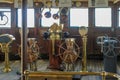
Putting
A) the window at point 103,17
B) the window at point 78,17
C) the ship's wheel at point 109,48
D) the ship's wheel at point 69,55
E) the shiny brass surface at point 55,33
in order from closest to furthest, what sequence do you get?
1. the ship's wheel at point 109,48
2. the ship's wheel at point 69,55
3. the shiny brass surface at point 55,33
4. the window at point 103,17
5. the window at point 78,17

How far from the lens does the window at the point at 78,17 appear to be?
11.1 metres

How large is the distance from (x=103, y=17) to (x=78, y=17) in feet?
3.47

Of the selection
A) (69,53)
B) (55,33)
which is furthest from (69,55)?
(55,33)

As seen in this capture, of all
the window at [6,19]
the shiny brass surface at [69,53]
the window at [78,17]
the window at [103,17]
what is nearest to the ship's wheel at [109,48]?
the shiny brass surface at [69,53]

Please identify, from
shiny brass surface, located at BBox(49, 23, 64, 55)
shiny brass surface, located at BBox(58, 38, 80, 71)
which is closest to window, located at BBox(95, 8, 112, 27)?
shiny brass surface, located at BBox(49, 23, 64, 55)

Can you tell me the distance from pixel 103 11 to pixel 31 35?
3204 millimetres

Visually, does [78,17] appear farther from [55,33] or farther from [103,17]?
[55,33]

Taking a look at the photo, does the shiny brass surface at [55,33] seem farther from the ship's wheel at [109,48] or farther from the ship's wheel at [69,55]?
the ship's wheel at [109,48]

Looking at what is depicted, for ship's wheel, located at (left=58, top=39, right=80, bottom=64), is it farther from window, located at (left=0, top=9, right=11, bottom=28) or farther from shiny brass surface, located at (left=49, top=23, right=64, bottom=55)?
window, located at (left=0, top=9, right=11, bottom=28)

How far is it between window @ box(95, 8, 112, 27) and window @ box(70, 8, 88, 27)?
1.51 ft

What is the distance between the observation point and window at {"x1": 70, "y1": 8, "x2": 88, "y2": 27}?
11070 millimetres

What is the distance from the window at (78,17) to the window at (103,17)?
18.2 inches

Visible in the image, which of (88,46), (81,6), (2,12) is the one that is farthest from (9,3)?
(88,46)

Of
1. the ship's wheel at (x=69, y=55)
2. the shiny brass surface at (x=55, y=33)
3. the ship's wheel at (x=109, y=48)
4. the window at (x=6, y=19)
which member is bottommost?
the ship's wheel at (x=69, y=55)
